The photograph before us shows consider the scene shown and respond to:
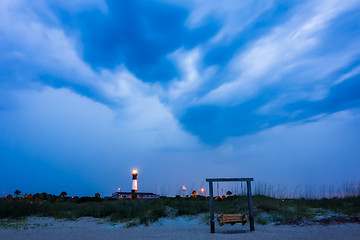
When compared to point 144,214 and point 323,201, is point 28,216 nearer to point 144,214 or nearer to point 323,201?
point 144,214

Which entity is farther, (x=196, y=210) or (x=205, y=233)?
(x=196, y=210)

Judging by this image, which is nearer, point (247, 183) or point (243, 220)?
point (243, 220)

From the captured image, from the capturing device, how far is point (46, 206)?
17.1 meters

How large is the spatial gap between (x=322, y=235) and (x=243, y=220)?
7.58 feet

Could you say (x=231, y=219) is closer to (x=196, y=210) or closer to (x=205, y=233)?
(x=205, y=233)

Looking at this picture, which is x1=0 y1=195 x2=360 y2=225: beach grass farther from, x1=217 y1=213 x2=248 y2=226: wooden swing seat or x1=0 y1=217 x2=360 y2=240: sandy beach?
x1=217 y1=213 x2=248 y2=226: wooden swing seat

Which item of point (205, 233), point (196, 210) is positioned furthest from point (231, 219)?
point (196, 210)

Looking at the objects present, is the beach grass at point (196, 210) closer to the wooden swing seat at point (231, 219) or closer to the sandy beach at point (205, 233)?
the sandy beach at point (205, 233)

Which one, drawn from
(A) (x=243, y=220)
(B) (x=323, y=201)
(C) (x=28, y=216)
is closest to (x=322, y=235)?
(A) (x=243, y=220)

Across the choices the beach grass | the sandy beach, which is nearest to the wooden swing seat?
the sandy beach

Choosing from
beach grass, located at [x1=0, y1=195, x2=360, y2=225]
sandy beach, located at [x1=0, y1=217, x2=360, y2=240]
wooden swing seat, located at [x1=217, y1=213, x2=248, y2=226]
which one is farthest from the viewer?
beach grass, located at [x1=0, y1=195, x2=360, y2=225]

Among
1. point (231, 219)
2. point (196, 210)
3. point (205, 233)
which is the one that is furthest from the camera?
point (196, 210)

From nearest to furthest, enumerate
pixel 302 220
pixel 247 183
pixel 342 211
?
pixel 247 183 < pixel 302 220 < pixel 342 211

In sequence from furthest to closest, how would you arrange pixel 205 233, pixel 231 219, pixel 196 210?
pixel 196 210, pixel 205 233, pixel 231 219
